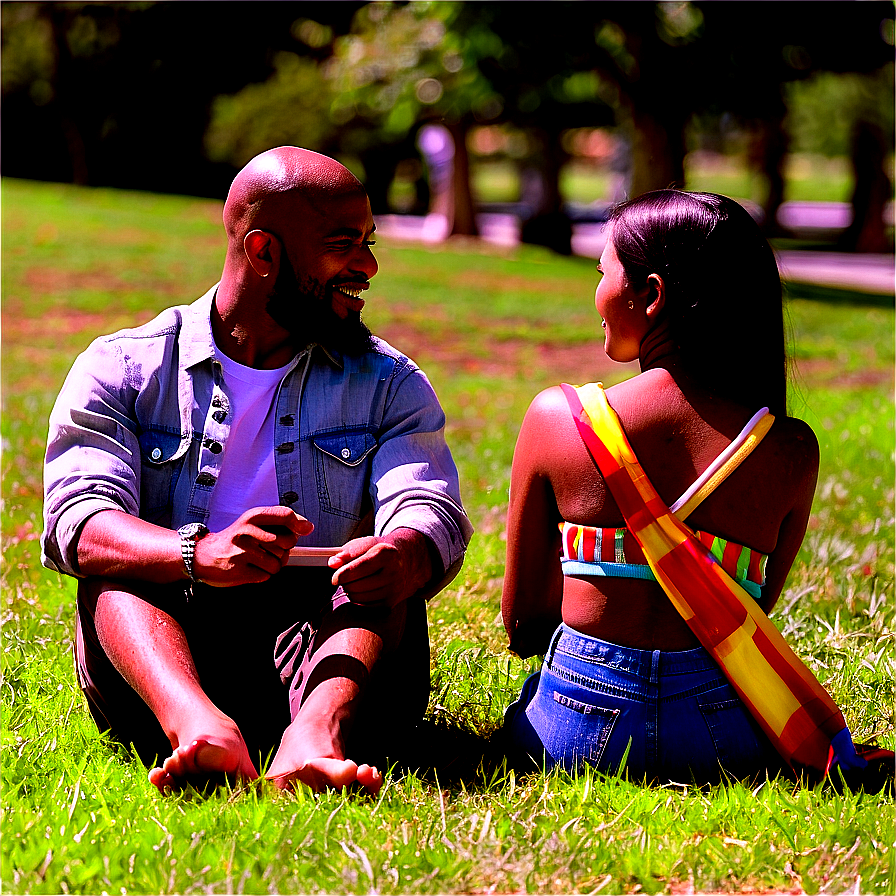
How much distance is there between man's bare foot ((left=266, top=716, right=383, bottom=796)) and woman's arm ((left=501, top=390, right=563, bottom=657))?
60cm

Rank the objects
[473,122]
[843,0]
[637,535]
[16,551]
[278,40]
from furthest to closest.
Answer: [278,40], [473,122], [843,0], [16,551], [637,535]

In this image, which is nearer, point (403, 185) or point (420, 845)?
point (420, 845)

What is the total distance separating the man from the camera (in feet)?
9.50

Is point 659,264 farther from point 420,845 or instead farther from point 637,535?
point 420,845

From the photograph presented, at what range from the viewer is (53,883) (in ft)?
7.88

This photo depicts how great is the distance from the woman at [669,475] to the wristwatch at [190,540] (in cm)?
76

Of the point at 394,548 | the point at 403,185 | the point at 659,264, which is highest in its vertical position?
the point at 403,185

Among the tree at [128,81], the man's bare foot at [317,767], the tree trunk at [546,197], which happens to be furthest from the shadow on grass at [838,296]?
the man's bare foot at [317,767]

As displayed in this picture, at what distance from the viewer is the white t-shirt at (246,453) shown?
3.09 metres

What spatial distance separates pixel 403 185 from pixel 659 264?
127 ft

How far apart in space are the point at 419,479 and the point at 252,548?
1.65 feet

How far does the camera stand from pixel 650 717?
2.86 meters

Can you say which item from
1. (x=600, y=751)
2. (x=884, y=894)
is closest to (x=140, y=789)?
(x=600, y=751)

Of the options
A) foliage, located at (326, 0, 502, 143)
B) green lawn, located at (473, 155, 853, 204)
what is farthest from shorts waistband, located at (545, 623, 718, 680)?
green lawn, located at (473, 155, 853, 204)
